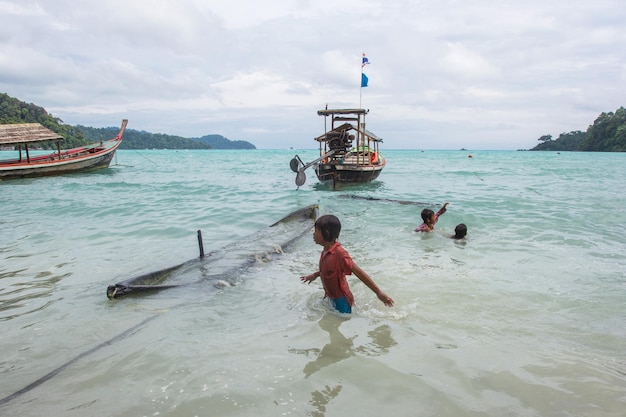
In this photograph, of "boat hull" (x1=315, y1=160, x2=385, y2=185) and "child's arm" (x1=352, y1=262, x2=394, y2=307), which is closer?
"child's arm" (x1=352, y1=262, x2=394, y2=307)

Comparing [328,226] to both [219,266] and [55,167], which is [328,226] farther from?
[55,167]

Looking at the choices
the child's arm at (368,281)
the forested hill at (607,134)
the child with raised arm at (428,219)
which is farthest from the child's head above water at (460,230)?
the forested hill at (607,134)

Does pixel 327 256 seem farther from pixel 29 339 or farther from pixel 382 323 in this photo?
pixel 29 339

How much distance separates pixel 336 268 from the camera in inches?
156

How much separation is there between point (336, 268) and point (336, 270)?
0.10 ft

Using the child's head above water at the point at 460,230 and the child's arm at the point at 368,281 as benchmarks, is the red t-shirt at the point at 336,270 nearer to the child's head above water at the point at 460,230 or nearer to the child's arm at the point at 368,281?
the child's arm at the point at 368,281

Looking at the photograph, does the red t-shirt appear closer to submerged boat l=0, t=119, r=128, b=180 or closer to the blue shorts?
the blue shorts

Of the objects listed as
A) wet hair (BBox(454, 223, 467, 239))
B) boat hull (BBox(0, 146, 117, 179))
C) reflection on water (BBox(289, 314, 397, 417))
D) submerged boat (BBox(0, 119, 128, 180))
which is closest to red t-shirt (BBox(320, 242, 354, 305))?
reflection on water (BBox(289, 314, 397, 417))

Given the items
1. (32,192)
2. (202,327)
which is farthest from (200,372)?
(32,192)

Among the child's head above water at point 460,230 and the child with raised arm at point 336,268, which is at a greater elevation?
the child with raised arm at point 336,268

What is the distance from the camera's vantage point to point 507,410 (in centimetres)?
264

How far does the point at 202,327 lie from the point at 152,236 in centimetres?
568

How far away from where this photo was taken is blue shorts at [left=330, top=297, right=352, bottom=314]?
421cm

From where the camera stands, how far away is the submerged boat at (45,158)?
21875 millimetres
